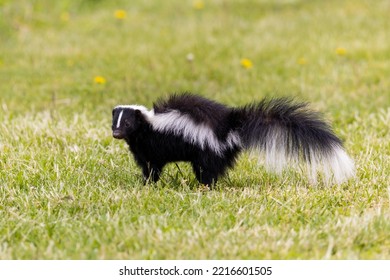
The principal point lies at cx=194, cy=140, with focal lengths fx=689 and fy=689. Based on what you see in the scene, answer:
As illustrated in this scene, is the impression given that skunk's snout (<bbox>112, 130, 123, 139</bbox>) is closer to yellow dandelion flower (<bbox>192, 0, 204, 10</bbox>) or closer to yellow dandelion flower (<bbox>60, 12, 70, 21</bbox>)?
yellow dandelion flower (<bbox>60, 12, 70, 21</bbox>)

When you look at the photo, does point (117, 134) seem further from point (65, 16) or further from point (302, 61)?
point (65, 16)

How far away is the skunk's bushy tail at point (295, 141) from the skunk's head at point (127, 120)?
810mm

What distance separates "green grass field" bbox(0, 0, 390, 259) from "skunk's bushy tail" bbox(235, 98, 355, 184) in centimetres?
20

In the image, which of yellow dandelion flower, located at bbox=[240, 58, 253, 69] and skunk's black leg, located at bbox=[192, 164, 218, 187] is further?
yellow dandelion flower, located at bbox=[240, 58, 253, 69]

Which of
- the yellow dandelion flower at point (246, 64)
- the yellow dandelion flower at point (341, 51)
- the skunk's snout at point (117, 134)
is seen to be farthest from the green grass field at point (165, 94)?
the skunk's snout at point (117, 134)

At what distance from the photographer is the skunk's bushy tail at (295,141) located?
5.09m

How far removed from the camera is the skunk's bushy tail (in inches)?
200

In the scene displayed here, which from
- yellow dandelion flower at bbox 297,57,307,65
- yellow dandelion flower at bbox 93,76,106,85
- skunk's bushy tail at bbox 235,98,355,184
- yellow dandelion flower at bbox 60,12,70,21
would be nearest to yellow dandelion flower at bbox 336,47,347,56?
yellow dandelion flower at bbox 297,57,307,65

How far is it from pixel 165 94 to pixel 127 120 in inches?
142

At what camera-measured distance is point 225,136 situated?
17.2 ft

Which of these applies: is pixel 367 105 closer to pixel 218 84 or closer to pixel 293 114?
pixel 218 84

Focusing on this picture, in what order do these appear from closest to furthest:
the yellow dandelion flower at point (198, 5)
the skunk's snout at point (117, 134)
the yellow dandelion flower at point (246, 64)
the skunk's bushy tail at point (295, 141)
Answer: the skunk's bushy tail at point (295, 141) < the skunk's snout at point (117, 134) < the yellow dandelion flower at point (246, 64) < the yellow dandelion flower at point (198, 5)

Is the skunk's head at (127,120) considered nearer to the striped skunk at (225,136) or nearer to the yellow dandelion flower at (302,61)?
the striped skunk at (225,136)

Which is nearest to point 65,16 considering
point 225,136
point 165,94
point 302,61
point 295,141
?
point 165,94
